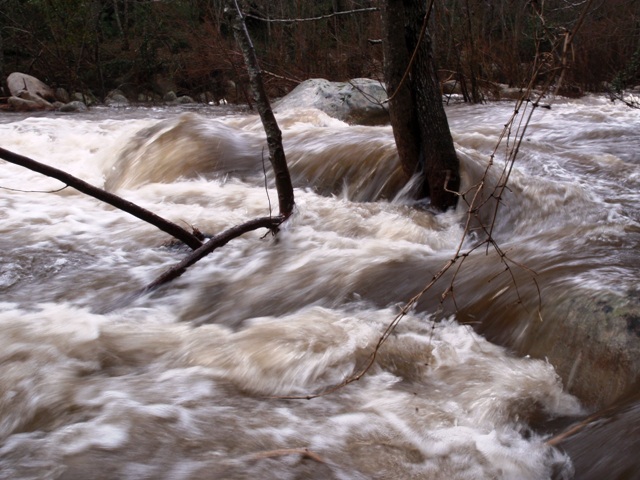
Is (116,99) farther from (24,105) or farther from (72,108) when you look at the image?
(24,105)

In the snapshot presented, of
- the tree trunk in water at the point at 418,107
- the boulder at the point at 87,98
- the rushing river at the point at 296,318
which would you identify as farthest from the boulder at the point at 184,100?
the tree trunk in water at the point at 418,107

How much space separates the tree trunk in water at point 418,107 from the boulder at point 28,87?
38.3ft

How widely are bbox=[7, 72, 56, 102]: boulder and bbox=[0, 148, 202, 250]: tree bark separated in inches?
452

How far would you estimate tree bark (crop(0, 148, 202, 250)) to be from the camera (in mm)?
3570

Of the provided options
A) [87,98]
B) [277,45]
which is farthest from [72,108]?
[277,45]

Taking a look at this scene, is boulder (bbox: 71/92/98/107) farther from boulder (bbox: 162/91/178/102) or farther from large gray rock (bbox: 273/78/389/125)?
large gray rock (bbox: 273/78/389/125)

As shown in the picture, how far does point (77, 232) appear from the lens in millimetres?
5180

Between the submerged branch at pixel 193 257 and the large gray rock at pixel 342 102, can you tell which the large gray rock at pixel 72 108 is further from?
the submerged branch at pixel 193 257

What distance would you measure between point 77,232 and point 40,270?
2.96 feet

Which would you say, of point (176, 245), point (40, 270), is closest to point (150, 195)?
point (176, 245)

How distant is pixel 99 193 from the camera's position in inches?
152

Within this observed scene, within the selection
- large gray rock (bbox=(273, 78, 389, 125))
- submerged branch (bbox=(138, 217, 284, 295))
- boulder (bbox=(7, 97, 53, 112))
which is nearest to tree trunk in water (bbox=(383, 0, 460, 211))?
submerged branch (bbox=(138, 217, 284, 295))

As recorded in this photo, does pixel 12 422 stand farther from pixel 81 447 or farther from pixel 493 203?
pixel 493 203

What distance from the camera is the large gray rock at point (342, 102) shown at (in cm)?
926
